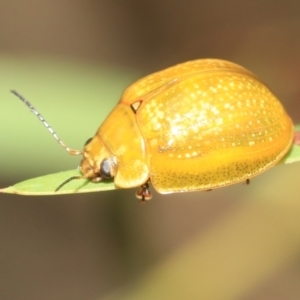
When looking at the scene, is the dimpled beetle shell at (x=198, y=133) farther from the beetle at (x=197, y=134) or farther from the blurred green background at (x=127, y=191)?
the blurred green background at (x=127, y=191)

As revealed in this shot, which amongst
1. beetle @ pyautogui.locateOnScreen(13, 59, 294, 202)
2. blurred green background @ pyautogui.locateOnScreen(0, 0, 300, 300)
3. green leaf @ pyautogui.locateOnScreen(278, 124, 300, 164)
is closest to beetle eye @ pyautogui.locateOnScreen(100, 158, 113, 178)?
beetle @ pyautogui.locateOnScreen(13, 59, 294, 202)

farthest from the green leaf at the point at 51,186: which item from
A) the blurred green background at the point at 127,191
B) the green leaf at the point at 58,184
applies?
the blurred green background at the point at 127,191


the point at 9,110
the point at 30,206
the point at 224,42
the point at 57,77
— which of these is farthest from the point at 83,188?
the point at 224,42

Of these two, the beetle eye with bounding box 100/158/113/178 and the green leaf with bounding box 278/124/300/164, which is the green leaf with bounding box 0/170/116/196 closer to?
the beetle eye with bounding box 100/158/113/178

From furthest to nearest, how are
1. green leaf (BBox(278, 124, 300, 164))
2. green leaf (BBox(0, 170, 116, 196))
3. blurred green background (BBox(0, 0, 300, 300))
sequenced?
1. blurred green background (BBox(0, 0, 300, 300))
2. green leaf (BBox(278, 124, 300, 164))
3. green leaf (BBox(0, 170, 116, 196))

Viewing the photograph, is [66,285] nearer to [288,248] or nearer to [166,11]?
[288,248]

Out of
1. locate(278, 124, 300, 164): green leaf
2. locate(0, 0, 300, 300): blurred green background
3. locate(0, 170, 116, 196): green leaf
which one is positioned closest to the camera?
locate(0, 170, 116, 196): green leaf
